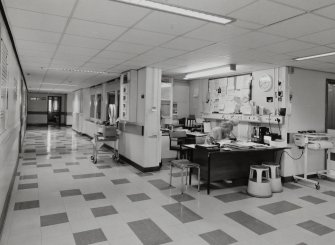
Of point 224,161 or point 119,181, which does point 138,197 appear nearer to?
point 119,181

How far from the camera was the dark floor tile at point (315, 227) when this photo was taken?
10.5 ft

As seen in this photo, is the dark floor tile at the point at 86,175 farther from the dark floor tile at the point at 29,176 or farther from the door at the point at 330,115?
the door at the point at 330,115

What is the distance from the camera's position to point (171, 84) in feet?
26.7

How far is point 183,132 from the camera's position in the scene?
6.86m

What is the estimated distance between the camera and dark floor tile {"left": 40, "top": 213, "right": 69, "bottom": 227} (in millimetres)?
3224

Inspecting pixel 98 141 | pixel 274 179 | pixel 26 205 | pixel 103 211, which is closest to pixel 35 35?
pixel 26 205

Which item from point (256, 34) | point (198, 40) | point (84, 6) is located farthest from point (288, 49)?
point (84, 6)

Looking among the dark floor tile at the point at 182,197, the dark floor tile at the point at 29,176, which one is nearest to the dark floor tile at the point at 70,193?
the dark floor tile at the point at 29,176

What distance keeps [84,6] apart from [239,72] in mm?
4956

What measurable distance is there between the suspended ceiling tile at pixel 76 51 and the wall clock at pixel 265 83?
396 cm

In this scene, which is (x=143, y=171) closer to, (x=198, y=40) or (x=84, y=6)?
(x=198, y=40)

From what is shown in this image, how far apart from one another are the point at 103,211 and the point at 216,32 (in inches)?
117

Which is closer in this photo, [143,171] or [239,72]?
[143,171]

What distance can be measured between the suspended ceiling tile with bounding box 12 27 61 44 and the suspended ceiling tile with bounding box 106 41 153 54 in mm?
856
